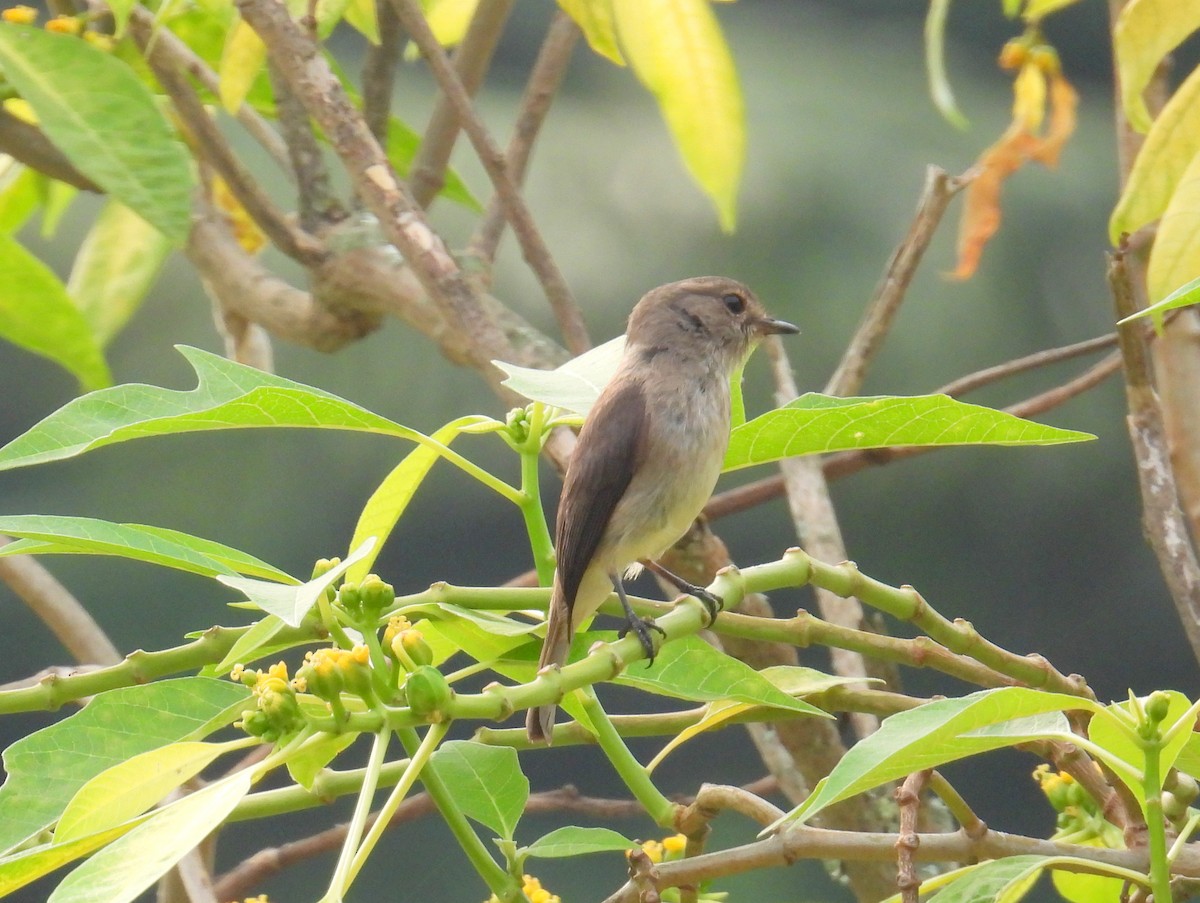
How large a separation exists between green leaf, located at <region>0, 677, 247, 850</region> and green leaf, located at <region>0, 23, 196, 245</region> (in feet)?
1.79

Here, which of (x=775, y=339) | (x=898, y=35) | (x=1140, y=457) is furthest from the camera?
(x=898, y=35)

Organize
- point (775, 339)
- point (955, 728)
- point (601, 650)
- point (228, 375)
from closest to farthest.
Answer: point (955, 728)
point (601, 650)
point (228, 375)
point (775, 339)

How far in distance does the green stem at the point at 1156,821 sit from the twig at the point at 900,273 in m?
0.85

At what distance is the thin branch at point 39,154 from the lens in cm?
151

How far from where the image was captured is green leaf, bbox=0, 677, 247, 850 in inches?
26.3

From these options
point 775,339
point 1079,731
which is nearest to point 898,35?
point 775,339

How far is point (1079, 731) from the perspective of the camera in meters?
0.85

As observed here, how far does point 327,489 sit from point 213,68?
1.20 metres

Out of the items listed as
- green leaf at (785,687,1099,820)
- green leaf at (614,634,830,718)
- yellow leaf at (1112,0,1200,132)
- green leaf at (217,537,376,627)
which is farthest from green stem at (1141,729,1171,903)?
yellow leaf at (1112,0,1200,132)

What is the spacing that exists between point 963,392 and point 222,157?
912mm

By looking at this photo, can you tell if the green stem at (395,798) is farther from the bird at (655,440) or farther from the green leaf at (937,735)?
the bird at (655,440)

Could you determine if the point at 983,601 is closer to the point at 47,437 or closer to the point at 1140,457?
the point at 1140,457

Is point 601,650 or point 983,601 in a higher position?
point 601,650

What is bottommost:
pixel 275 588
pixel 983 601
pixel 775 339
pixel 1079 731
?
pixel 983 601
